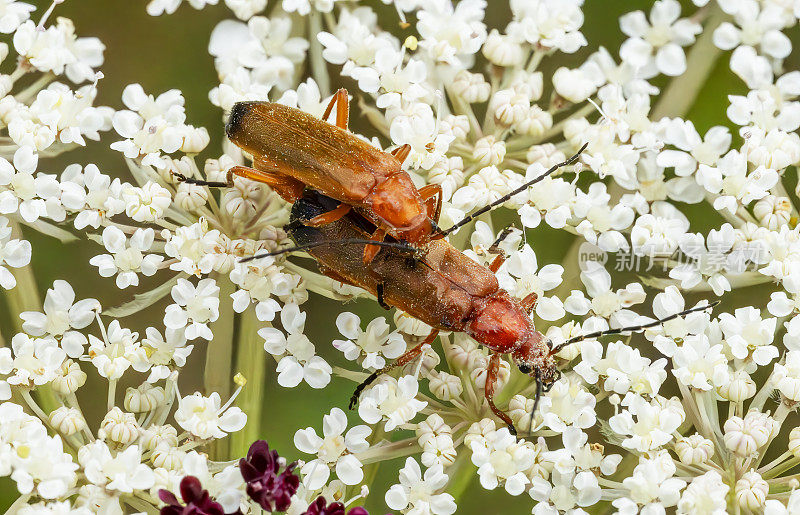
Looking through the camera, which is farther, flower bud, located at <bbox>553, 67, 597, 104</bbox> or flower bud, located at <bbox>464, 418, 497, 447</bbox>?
flower bud, located at <bbox>553, 67, 597, 104</bbox>

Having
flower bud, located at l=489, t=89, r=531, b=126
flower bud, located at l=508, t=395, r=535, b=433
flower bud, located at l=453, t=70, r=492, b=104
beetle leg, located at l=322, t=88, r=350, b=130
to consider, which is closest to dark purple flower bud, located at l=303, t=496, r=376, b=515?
flower bud, located at l=508, t=395, r=535, b=433

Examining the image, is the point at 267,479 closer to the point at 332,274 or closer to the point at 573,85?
the point at 332,274

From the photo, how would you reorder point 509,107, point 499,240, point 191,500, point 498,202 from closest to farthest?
point 191,500 → point 498,202 → point 499,240 → point 509,107

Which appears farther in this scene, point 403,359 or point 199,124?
point 199,124

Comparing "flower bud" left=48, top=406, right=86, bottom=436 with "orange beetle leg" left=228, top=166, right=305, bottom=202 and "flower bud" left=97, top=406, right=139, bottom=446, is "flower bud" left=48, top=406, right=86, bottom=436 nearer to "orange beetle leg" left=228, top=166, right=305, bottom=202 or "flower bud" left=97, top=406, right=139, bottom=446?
"flower bud" left=97, top=406, right=139, bottom=446

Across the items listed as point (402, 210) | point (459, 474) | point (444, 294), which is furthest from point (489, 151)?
point (459, 474)

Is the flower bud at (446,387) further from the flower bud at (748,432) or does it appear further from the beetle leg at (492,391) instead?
the flower bud at (748,432)
